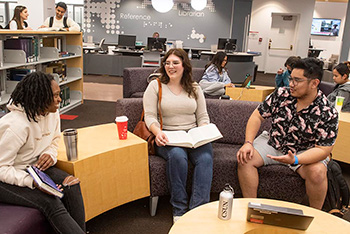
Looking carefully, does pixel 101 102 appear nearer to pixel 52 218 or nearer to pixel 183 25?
pixel 52 218

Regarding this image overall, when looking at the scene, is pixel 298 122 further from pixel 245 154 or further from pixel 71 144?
pixel 71 144

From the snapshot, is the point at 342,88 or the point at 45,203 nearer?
the point at 45,203

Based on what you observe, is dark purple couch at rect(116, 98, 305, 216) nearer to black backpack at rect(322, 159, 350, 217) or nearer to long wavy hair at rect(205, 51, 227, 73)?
black backpack at rect(322, 159, 350, 217)

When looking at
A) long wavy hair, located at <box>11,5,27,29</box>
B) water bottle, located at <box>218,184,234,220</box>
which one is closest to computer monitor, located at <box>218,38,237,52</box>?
long wavy hair, located at <box>11,5,27,29</box>

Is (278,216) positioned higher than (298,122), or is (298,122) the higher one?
(298,122)

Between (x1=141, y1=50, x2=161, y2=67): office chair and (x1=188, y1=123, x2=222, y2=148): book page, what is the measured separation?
7.04m

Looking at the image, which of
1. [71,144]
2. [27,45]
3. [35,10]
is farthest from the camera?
[35,10]

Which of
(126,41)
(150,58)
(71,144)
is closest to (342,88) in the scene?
(71,144)

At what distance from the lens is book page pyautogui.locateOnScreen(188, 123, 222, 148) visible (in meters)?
2.39

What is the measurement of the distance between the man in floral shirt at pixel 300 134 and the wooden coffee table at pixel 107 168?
751mm

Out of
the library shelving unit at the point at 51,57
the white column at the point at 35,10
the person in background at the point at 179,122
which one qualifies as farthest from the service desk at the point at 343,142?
the white column at the point at 35,10

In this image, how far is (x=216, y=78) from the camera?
4.85 meters

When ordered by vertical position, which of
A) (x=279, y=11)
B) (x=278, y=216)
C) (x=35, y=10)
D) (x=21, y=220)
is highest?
(x=279, y=11)

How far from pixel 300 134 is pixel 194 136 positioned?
Answer: 765 millimetres
